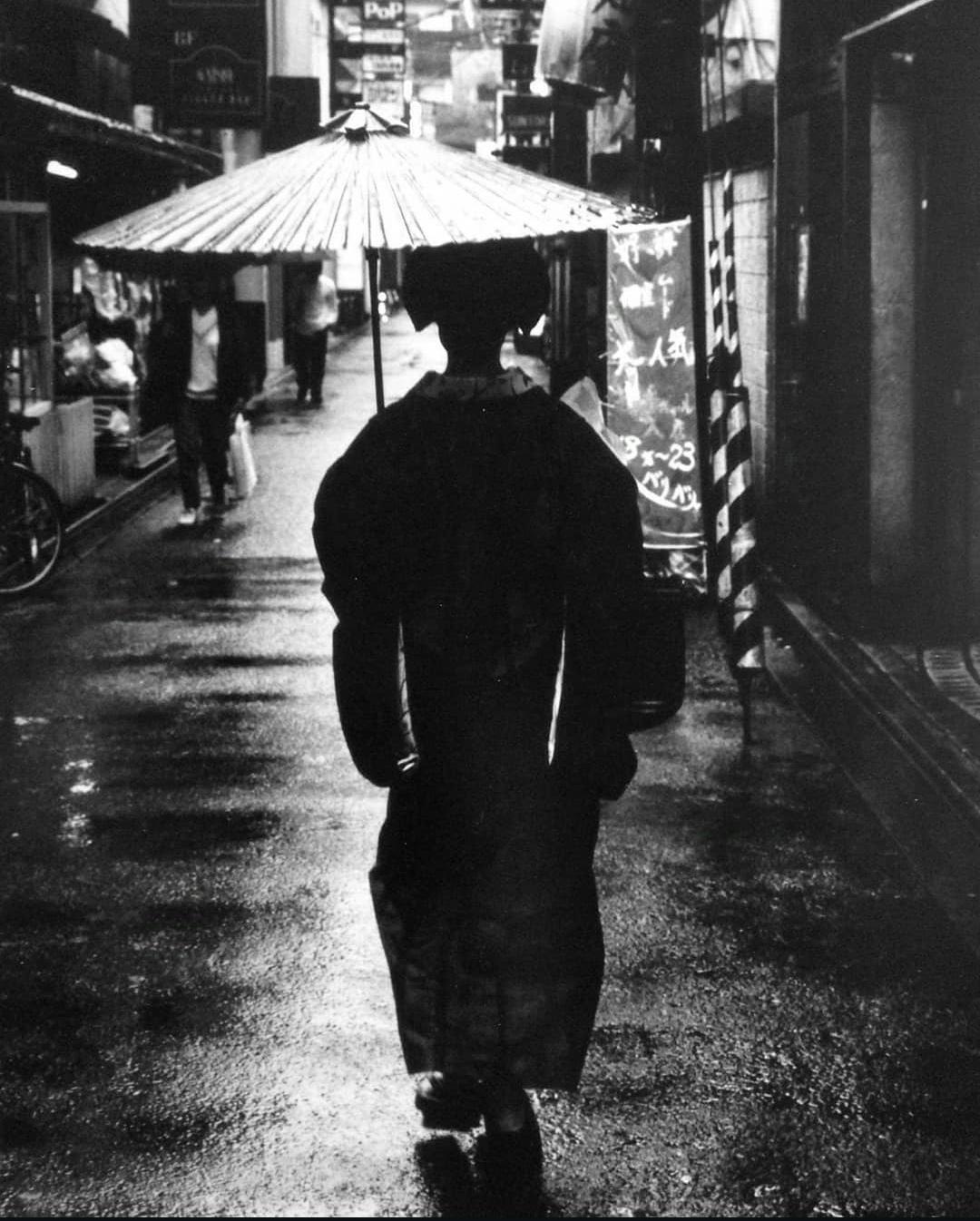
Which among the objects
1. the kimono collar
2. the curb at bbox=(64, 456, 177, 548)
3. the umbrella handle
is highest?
the umbrella handle

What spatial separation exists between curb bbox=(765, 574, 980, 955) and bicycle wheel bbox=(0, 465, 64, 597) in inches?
197

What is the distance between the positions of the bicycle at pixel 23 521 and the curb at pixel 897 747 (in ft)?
16.5

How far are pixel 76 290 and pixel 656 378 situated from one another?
907cm

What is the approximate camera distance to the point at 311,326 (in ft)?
85.3

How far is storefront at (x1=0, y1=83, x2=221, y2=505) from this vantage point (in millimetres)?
13977

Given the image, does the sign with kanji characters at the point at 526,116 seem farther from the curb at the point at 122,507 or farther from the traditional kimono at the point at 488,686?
the traditional kimono at the point at 488,686

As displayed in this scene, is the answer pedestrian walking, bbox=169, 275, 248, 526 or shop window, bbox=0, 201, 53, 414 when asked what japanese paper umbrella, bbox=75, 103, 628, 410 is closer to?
shop window, bbox=0, 201, 53, 414

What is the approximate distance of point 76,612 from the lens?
39.2 feet

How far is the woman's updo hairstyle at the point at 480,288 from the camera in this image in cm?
412

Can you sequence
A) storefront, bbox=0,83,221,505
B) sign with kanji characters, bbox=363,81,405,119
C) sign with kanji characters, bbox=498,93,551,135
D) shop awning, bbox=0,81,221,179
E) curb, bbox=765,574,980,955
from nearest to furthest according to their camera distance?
curb, bbox=765,574,980,955, shop awning, bbox=0,81,221,179, storefront, bbox=0,83,221,505, sign with kanji characters, bbox=498,93,551,135, sign with kanji characters, bbox=363,81,405,119

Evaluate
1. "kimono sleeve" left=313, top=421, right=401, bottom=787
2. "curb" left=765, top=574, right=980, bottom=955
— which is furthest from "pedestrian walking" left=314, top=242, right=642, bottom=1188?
"curb" left=765, top=574, right=980, bottom=955

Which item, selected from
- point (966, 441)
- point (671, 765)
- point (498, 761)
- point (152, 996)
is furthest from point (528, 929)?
point (966, 441)

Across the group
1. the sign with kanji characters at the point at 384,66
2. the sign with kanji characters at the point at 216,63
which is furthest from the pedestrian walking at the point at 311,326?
the sign with kanji characters at the point at 384,66

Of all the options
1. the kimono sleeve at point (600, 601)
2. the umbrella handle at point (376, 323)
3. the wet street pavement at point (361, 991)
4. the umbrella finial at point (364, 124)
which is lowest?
the wet street pavement at point (361, 991)
